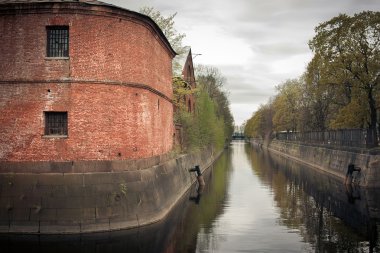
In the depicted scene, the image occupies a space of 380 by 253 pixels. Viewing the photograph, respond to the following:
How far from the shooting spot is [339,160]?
35.8 metres

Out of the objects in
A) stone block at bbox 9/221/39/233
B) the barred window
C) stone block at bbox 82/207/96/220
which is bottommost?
stone block at bbox 9/221/39/233

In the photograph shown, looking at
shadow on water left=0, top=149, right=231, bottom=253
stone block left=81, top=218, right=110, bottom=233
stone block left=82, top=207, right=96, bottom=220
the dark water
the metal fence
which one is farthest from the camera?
the metal fence

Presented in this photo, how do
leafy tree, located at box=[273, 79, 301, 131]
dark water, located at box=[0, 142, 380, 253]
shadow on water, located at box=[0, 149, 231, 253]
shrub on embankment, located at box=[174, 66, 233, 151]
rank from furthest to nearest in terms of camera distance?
leafy tree, located at box=[273, 79, 301, 131], shrub on embankment, located at box=[174, 66, 233, 151], dark water, located at box=[0, 142, 380, 253], shadow on water, located at box=[0, 149, 231, 253]

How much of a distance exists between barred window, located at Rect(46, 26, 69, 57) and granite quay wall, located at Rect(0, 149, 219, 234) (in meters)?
4.53

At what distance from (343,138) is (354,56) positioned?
8.15 meters

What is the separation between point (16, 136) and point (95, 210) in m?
4.43

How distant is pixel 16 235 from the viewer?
48.9ft

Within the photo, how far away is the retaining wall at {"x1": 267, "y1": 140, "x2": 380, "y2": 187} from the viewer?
27781 mm

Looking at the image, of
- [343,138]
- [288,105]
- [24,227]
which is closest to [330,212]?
[24,227]

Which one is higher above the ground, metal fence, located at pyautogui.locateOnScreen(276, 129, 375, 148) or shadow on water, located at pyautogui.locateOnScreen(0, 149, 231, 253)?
metal fence, located at pyautogui.locateOnScreen(276, 129, 375, 148)

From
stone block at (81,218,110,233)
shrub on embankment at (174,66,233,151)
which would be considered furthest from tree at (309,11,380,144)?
stone block at (81,218,110,233)

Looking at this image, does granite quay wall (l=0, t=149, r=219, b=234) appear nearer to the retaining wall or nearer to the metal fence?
the retaining wall

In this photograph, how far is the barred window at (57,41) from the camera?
16766 mm

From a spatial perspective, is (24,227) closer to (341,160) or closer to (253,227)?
(253,227)
